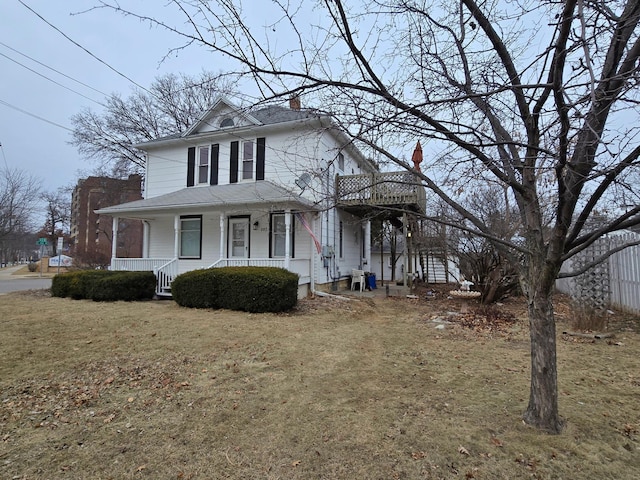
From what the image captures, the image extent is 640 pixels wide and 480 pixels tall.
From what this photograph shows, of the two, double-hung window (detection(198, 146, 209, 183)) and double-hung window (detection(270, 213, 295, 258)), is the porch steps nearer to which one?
double-hung window (detection(270, 213, 295, 258))

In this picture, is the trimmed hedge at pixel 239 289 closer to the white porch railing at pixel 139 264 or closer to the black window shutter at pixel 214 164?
the white porch railing at pixel 139 264

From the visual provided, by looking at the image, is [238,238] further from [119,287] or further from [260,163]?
[119,287]

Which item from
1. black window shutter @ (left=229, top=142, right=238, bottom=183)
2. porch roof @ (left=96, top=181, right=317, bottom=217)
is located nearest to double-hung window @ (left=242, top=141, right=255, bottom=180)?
black window shutter @ (left=229, top=142, right=238, bottom=183)

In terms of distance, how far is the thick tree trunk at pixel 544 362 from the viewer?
2787mm

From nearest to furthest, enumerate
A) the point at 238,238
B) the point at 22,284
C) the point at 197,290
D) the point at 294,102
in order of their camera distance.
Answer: the point at 294,102
the point at 197,290
the point at 238,238
the point at 22,284

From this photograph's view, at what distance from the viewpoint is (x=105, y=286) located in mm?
10398

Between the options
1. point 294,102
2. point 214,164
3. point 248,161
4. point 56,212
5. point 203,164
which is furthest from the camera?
point 56,212

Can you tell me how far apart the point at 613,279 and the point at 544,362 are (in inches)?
319

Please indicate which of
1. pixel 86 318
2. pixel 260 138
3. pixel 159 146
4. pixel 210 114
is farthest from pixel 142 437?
pixel 159 146

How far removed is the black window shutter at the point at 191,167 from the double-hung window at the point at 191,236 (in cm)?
164

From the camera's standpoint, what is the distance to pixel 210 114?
13562 mm

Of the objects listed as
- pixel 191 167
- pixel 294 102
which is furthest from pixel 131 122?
pixel 294 102

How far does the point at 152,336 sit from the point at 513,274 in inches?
372

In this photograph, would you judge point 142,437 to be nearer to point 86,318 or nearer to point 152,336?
point 152,336
